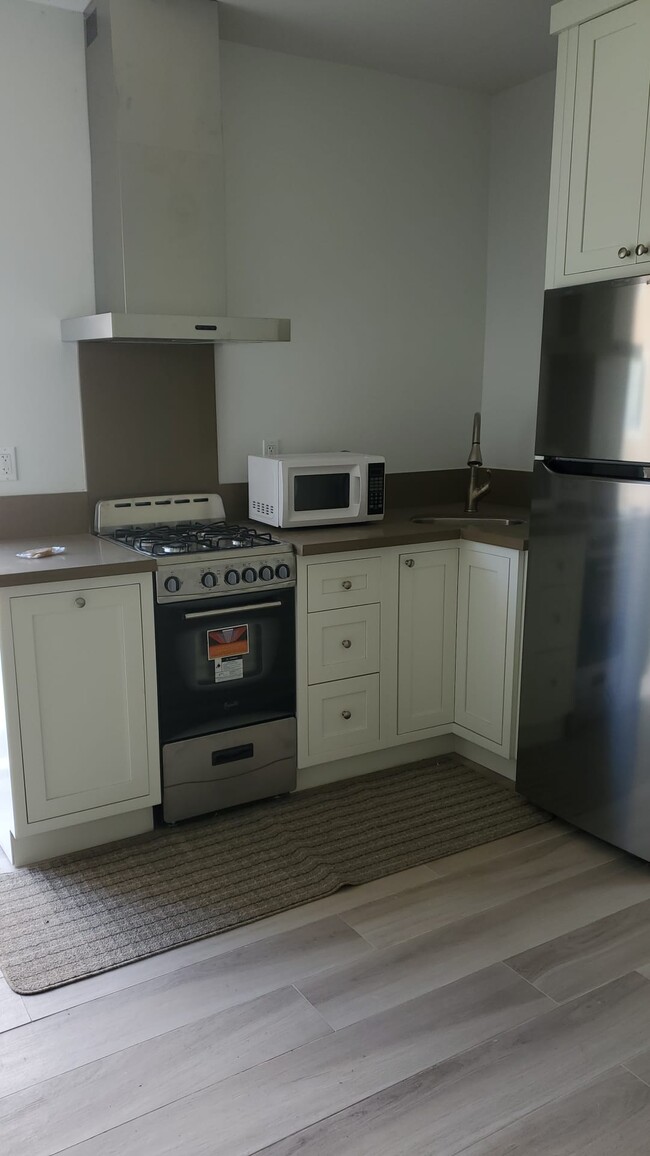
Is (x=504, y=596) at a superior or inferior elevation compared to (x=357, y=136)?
inferior

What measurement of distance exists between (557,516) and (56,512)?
5.50 ft

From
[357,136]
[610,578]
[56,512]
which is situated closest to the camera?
[610,578]

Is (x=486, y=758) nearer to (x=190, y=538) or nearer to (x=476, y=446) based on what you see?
(x=476, y=446)

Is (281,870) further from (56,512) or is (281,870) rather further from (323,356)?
(323,356)

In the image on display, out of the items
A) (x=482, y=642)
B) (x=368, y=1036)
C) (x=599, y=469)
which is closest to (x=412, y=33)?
(x=599, y=469)

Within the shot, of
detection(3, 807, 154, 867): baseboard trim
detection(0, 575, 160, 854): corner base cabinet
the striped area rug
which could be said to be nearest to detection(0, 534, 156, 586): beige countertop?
detection(0, 575, 160, 854): corner base cabinet

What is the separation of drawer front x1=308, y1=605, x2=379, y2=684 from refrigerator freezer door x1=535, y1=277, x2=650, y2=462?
2.78 feet

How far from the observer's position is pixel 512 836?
2838mm

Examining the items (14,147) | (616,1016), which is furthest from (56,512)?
(616,1016)

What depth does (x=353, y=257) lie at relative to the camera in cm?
358

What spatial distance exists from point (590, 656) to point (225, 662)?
113 cm

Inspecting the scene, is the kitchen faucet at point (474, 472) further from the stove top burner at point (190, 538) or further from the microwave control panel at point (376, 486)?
the stove top burner at point (190, 538)

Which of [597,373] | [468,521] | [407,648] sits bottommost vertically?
[407,648]

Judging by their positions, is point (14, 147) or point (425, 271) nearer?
point (14, 147)
